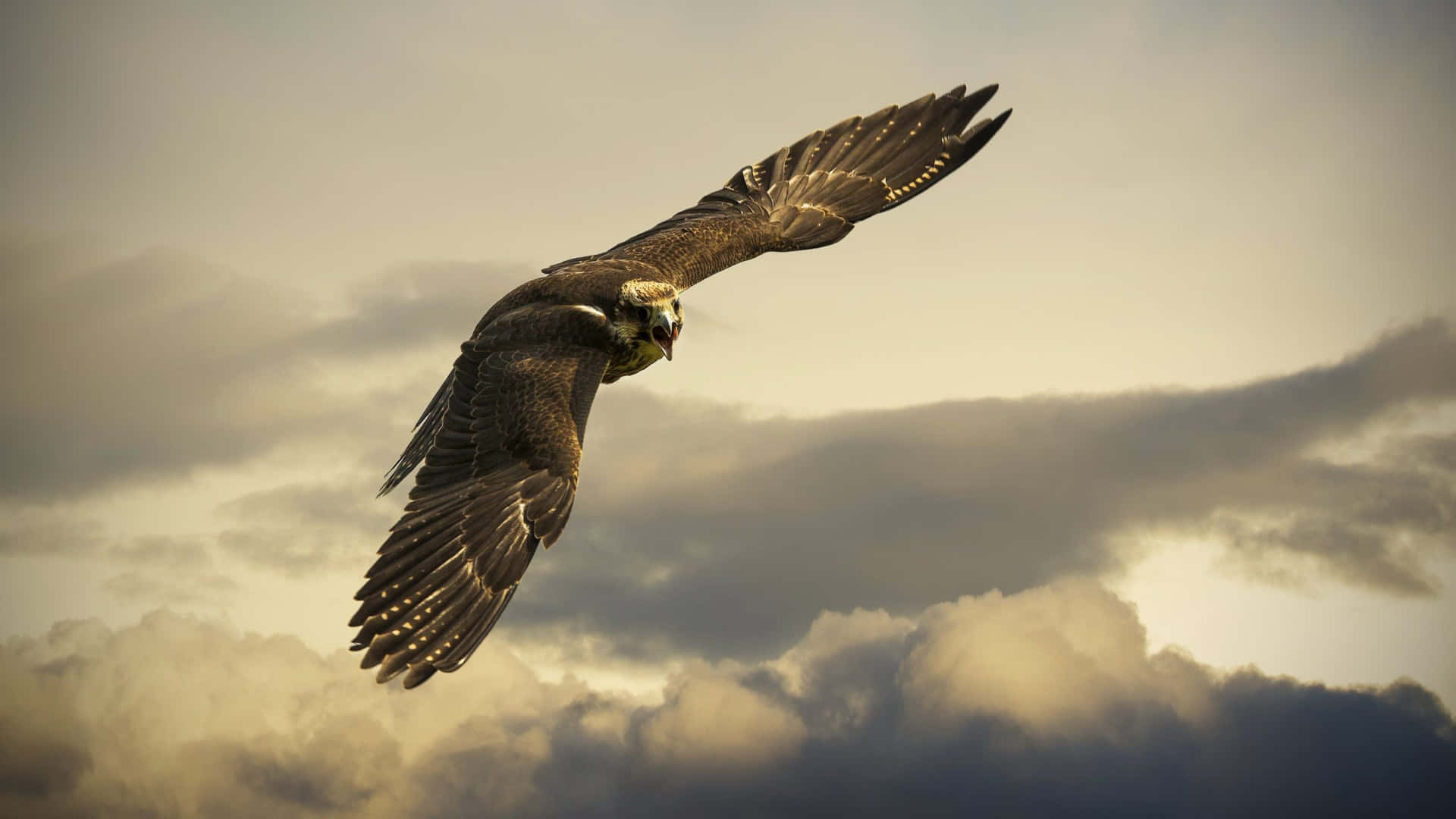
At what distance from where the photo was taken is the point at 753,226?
1756 centimetres

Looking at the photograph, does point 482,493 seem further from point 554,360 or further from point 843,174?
point 843,174

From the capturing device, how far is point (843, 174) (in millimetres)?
18812

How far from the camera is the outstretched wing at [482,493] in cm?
1170

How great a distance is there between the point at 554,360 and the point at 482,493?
1759mm

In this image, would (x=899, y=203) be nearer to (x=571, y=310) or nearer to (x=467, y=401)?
(x=571, y=310)

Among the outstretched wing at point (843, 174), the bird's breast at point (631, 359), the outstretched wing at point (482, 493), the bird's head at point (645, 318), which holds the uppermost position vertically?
the outstretched wing at point (843, 174)

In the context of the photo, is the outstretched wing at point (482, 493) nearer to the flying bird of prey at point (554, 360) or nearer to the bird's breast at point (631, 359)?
the flying bird of prey at point (554, 360)

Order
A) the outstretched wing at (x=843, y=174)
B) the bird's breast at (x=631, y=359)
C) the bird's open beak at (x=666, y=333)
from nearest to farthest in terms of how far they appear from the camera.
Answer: the bird's open beak at (x=666, y=333), the bird's breast at (x=631, y=359), the outstretched wing at (x=843, y=174)

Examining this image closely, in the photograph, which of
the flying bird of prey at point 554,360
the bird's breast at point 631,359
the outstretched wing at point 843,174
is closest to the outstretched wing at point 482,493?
the flying bird of prey at point 554,360

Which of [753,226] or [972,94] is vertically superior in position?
[972,94]

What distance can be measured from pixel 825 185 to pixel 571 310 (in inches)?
229

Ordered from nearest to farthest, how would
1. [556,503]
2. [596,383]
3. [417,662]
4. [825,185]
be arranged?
1. [417,662]
2. [556,503]
3. [596,383]
4. [825,185]

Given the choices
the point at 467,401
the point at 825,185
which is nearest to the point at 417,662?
the point at 467,401

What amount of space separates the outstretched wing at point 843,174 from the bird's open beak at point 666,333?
10.5 ft
